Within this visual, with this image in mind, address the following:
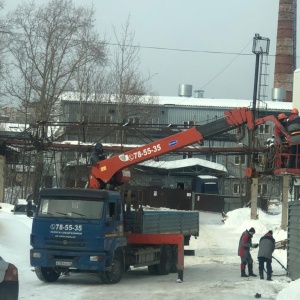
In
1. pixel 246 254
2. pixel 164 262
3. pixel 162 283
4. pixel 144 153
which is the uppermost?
pixel 144 153

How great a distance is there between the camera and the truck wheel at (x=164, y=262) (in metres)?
22.6

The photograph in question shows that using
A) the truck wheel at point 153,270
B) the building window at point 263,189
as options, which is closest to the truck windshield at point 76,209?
the truck wheel at point 153,270

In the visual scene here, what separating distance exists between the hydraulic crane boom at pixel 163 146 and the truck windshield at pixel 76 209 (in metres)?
2.18

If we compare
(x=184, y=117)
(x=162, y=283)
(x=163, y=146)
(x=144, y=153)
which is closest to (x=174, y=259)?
(x=162, y=283)

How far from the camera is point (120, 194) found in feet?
67.9

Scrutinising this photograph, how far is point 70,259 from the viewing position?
744 inches

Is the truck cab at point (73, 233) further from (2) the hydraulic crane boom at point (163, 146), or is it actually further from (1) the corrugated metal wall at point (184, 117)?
(1) the corrugated metal wall at point (184, 117)

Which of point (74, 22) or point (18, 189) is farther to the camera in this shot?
point (18, 189)

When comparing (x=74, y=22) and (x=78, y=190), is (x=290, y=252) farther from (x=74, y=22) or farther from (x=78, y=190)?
(x=74, y=22)

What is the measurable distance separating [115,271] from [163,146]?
13.2ft

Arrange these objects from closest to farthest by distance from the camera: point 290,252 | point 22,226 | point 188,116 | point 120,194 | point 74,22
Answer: point 120,194 < point 290,252 < point 22,226 < point 74,22 < point 188,116

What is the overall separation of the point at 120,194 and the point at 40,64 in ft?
119

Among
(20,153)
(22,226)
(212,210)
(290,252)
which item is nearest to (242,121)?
(290,252)

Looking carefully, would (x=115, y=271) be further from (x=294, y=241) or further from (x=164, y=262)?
(x=294, y=241)
